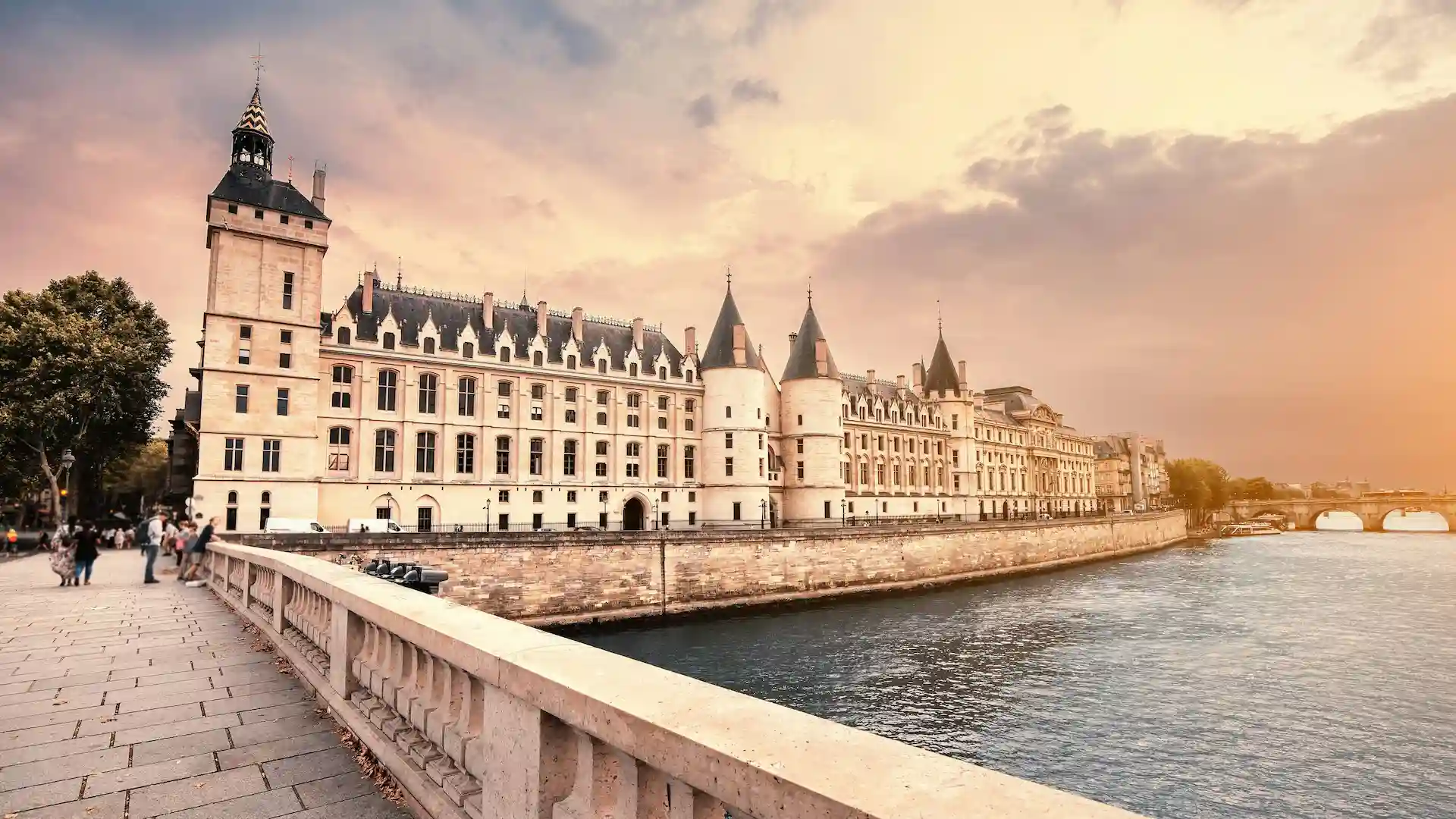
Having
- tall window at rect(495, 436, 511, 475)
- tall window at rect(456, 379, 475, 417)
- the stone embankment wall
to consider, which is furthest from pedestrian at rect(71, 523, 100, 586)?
tall window at rect(495, 436, 511, 475)

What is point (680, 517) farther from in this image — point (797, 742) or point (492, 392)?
point (797, 742)

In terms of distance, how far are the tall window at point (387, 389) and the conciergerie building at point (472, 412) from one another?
110mm

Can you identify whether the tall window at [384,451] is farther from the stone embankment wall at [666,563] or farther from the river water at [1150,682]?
the river water at [1150,682]

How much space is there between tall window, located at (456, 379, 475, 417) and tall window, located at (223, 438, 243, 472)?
1120 centimetres

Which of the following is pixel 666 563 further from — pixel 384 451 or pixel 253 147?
pixel 253 147

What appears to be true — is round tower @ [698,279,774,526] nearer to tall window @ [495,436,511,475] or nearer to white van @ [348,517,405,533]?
tall window @ [495,436,511,475]

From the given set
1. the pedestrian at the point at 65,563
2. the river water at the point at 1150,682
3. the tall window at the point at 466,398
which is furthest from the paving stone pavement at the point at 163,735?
the tall window at the point at 466,398

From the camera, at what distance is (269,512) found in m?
36.1

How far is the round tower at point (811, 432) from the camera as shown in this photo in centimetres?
5638

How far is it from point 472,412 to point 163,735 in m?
40.6

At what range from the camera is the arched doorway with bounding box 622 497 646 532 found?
1991 inches

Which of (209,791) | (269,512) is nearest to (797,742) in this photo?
(209,791)

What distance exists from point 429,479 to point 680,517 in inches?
692

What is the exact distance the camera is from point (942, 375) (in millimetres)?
76125
